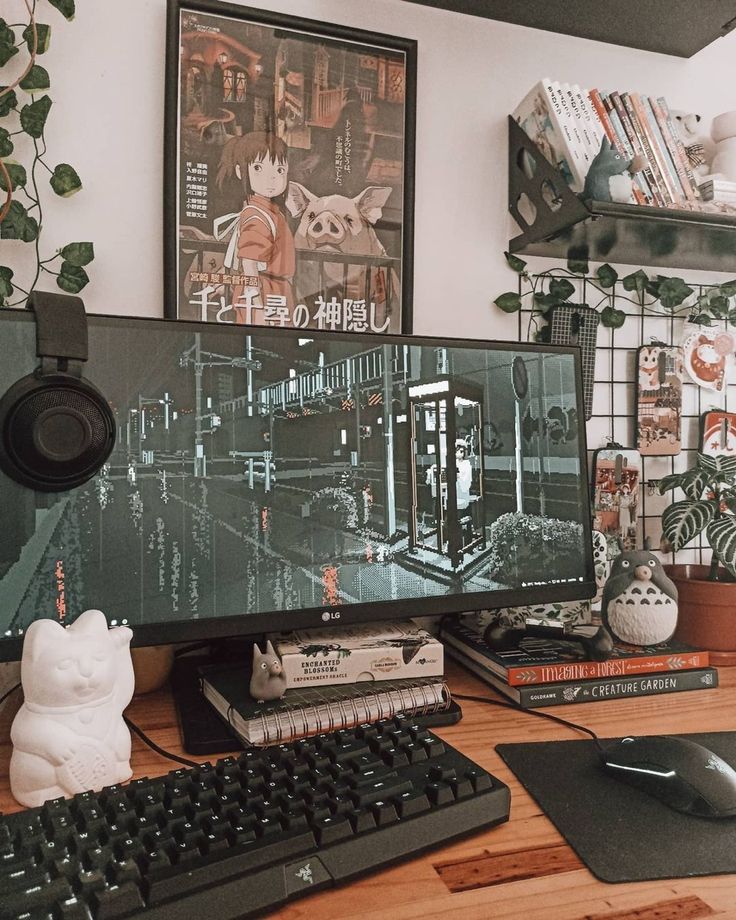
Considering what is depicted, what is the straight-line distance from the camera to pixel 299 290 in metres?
1.16

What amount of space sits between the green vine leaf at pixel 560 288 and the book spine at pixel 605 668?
0.67m

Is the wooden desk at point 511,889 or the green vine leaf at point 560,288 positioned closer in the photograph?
the wooden desk at point 511,889

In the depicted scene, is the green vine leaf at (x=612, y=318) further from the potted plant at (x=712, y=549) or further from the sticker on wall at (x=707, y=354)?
the potted plant at (x=712, y=549)

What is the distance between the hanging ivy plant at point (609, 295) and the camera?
1.31m

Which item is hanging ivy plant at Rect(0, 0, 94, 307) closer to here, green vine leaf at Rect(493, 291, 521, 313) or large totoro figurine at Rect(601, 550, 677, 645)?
green vine leaf at Rect(493, 291, 521, 313)

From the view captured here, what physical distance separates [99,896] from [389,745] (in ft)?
0.97

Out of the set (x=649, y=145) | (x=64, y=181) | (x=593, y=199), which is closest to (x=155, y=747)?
(x=64, y=181)

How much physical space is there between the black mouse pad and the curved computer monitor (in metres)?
0.28

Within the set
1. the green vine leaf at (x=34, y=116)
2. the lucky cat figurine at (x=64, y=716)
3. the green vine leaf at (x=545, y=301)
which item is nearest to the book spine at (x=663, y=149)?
the green vine leaf at (x=545, y=301)

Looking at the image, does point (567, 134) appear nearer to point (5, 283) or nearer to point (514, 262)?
point (514, 262)

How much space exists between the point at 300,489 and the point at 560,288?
71cm

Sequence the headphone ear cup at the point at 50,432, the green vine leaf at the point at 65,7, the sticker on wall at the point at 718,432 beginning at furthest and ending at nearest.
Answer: the sticker on wall at the point at 718,432 < the green vine leaf at the point at 65,7 < the headphone ear cup at the point at 50,432

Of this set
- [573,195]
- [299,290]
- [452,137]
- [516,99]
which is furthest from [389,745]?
[516,99]

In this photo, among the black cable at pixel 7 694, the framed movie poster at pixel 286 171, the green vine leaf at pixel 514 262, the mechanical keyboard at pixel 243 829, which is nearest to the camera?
the mechanical keyboard at pixel 243 829
